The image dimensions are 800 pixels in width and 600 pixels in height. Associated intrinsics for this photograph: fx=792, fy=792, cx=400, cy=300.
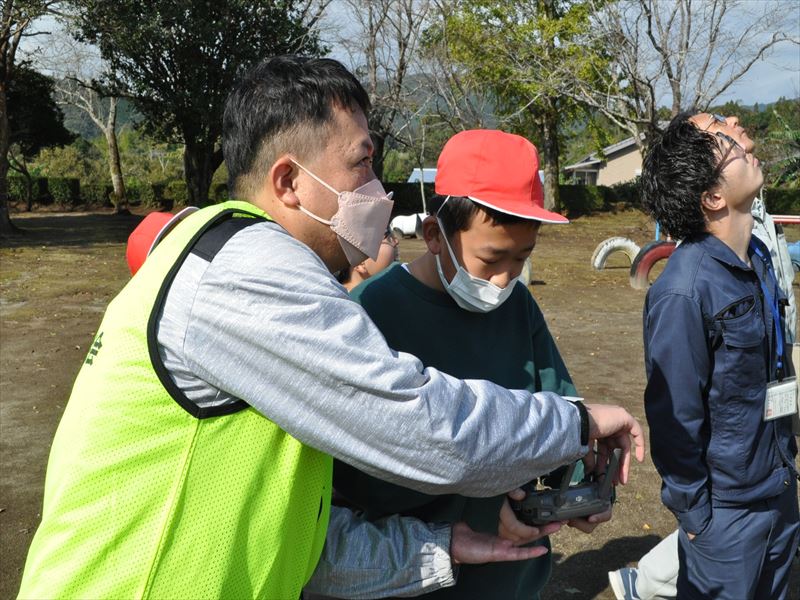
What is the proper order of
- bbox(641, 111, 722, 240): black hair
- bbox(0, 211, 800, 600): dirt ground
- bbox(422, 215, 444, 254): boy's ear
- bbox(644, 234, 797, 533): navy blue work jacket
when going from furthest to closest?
bbox(0, 211, 800, 600): dirt ground → bbox(641, 111, 722, 240): black hair → bbox(644, 234, 797, 533): navy blue work jacket → bbox(422, 215, 444, 254): boy's ear

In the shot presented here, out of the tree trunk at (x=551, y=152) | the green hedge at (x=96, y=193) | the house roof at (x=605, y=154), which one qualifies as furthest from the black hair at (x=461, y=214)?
the house roof at (x=605, y=154)

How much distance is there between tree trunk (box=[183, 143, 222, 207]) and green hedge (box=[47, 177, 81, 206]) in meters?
11.1

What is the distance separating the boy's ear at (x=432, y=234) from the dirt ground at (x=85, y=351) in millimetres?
2436

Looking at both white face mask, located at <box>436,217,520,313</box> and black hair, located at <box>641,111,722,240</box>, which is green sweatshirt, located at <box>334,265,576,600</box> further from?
black hair, located at <box>641,111,722,240</box>

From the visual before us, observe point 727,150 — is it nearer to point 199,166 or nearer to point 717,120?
point 717,120

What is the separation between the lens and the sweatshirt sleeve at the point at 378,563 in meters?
1.66

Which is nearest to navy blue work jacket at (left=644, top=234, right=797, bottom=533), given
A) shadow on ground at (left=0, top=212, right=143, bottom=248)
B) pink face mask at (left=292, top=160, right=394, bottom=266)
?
pink face mask at (left=292, top=160, right=394, bottom=266)

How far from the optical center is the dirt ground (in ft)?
14.4

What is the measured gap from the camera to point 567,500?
171 cm

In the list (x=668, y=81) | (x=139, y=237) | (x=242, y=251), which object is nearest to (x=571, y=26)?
(x=668, y=81)

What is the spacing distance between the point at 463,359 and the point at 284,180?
2.30 ft

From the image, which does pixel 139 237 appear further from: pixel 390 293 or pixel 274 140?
pixel 274 140

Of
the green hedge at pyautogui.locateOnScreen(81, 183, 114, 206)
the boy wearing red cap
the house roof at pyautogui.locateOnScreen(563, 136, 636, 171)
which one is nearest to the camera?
the boy wearing red cap

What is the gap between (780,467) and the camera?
8.46 feet
